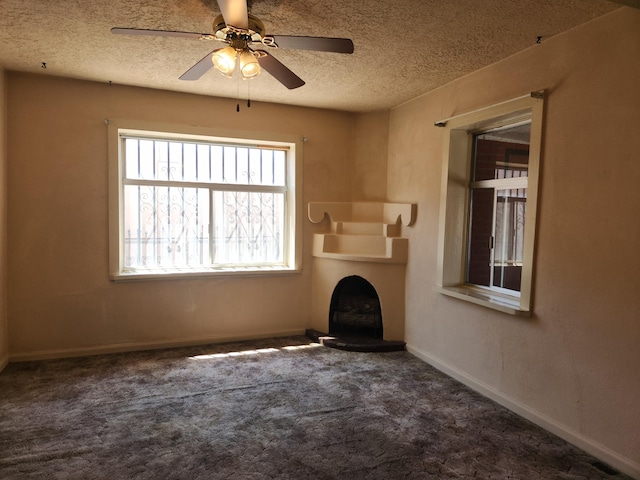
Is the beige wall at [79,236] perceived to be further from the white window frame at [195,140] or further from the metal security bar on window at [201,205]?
the metal security bar on window at [201,205]

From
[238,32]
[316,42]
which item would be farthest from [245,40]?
[316,42]

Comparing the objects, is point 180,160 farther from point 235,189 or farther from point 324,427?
point 324,427

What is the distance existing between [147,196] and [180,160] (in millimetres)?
508

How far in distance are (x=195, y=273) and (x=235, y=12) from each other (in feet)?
9.29

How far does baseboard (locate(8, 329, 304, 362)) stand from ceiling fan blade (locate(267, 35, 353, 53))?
3.14 metres

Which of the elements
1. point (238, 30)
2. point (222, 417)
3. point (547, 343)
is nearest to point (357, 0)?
point (238, 30)

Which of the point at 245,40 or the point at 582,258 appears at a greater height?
the point at 245,40

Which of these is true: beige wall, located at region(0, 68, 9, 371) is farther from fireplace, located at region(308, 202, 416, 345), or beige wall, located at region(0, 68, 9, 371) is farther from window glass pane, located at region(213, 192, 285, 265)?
fireplace, located at region(308, 202, 416, 345)

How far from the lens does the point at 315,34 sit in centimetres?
272

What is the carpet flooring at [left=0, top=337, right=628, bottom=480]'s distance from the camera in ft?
7.36

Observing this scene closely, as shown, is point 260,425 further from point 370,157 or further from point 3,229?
point 370,157

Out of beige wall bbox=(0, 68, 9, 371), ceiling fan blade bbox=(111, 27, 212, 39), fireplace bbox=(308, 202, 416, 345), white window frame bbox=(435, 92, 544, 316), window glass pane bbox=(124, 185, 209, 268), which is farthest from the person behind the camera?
fireplace bbox=(308, 202, 416, 345)

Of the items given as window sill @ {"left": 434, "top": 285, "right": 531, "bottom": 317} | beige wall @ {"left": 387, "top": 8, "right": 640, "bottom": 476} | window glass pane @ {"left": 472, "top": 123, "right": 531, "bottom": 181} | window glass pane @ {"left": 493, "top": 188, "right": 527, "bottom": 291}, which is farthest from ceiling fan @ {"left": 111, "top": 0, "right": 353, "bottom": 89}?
window sill @ {"left": 434, "top": 285, "right": 531, "bottom": 317}

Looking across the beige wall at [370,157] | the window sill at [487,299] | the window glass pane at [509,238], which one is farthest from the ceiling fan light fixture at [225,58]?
the beige wall at [370,157]
